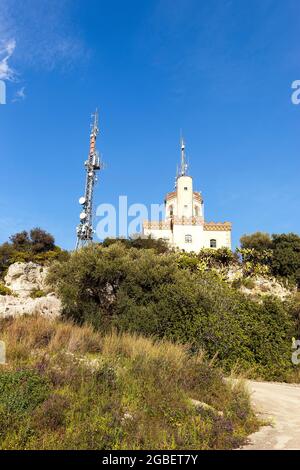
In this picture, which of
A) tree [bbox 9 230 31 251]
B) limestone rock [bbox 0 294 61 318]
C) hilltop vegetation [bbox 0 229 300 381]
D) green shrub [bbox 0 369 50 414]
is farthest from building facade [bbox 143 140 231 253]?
green shrub [bbox 0 369 50 414]

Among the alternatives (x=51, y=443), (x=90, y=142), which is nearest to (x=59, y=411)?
(x=51, y=443)

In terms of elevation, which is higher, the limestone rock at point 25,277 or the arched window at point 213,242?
the arched window at point 213,242

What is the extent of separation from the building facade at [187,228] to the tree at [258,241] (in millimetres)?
6218

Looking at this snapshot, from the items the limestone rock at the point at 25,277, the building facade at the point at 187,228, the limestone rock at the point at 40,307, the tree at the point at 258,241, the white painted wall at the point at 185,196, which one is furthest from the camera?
the white painted wall at the point at 185,196

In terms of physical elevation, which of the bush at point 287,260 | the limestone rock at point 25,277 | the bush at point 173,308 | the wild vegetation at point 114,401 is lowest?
the wild vegetation at point 114,401

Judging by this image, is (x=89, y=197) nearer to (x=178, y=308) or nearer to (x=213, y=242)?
(x=213, y=242)

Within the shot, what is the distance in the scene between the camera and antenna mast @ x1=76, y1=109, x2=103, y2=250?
2191 inches

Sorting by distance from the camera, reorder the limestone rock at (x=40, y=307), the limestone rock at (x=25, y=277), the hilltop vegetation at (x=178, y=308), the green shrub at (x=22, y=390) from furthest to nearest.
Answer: the limestone rock at (x=25, y=277) < the limestone rock at (x=40, y=307) < the hilltop vegetation at (x=178, y=308) < the green shrub at (x=22, y=390)

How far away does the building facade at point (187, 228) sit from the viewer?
2281 inches

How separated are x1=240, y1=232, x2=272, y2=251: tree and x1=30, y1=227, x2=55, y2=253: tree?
25984mm

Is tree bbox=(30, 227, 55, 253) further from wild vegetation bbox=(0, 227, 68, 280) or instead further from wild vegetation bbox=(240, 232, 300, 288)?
wild vegetation bbox=(240, 232, 300, 288)

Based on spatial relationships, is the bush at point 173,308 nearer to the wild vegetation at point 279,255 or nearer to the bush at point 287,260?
the wild vegetation at point 279,255

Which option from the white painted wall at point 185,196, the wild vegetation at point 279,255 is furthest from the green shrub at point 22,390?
the white painted wall at point 185,196
